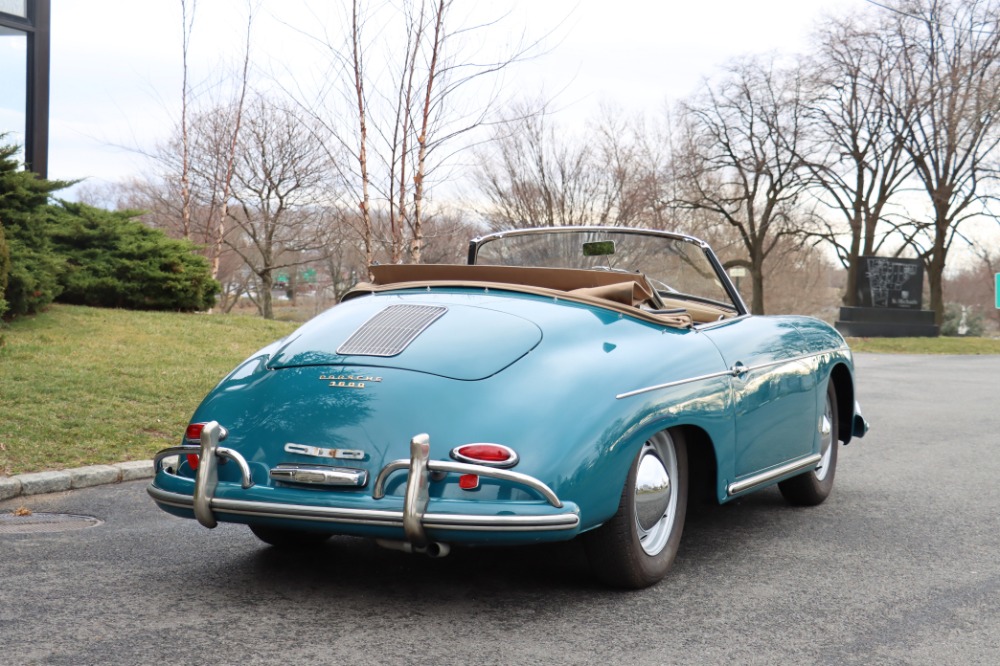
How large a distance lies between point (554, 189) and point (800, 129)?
33.4 feet

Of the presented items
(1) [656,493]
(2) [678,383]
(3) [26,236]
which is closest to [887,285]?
(3) [26,236]

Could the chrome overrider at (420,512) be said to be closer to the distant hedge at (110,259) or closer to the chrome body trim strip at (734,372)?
the chrome body trim strip at (734,372)

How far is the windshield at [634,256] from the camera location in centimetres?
556

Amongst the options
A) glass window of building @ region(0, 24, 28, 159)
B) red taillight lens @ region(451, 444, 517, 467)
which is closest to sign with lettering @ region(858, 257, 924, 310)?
glass window of building @ region(0, 24, 28, 159)

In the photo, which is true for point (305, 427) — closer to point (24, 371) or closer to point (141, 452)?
point (141, 452)

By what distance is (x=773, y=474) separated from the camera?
4.88 m

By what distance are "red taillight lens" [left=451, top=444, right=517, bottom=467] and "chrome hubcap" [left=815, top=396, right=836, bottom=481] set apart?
284 cm

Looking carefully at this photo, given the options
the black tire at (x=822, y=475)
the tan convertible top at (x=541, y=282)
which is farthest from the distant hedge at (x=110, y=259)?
the black tire at (x=822, y=475)

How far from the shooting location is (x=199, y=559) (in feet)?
14.5

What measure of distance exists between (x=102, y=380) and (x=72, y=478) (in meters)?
3.13

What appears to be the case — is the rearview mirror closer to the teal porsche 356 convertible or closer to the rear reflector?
the teal porsche 356 convertible

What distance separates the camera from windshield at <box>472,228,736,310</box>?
5.56 metres

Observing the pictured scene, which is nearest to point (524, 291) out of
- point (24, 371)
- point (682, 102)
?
point (24, 371)

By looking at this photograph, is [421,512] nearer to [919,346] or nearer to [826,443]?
[826,443]
